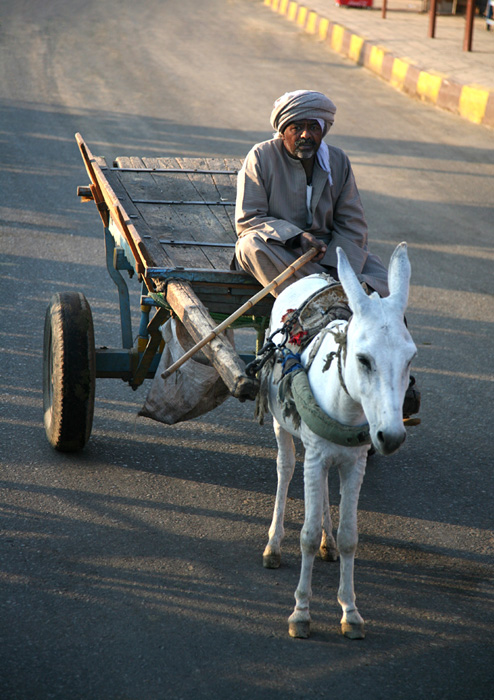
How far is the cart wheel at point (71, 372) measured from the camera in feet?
13.1

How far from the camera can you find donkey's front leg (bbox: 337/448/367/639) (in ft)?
10.0

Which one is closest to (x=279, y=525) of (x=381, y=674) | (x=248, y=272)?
(x=381, y=674)

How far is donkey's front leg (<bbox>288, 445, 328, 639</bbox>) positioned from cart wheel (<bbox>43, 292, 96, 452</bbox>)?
57.1 inches

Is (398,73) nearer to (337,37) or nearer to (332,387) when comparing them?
(337,37)

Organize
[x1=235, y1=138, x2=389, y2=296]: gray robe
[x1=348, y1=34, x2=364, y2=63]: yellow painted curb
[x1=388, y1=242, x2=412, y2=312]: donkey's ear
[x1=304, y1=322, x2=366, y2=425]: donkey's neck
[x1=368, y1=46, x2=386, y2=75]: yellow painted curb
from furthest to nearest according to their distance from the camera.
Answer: [x1=348, y1=34, x2=364, y2=63]: yellow painted curb, [x1=368, y1=46, x2=386, y2=75]: yellow painted curb, [x1=235, y1=138, x2=389, y2=296]: gray robe, [x1=304, y1=322, x2=366, y2=425]: donkey's neck, [x1=388, y1=242, x2=412, y2=312]: donkey's ear

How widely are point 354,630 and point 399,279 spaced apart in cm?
139

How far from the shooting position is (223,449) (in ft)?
14.7

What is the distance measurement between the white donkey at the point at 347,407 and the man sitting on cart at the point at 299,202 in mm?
313

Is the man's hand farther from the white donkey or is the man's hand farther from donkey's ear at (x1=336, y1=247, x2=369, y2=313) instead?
donkey's ear at (x1=336, y1=247, x2=369, y2=313)

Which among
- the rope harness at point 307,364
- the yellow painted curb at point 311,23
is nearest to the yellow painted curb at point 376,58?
the yellow painted curb at point 311,23

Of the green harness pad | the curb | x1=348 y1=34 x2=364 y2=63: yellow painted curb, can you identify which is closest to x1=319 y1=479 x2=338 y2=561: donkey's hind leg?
the green harness pad

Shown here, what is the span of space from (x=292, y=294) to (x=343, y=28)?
42.3 ft

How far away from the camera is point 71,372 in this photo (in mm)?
3988

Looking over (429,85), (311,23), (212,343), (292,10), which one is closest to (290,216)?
(212,343)
